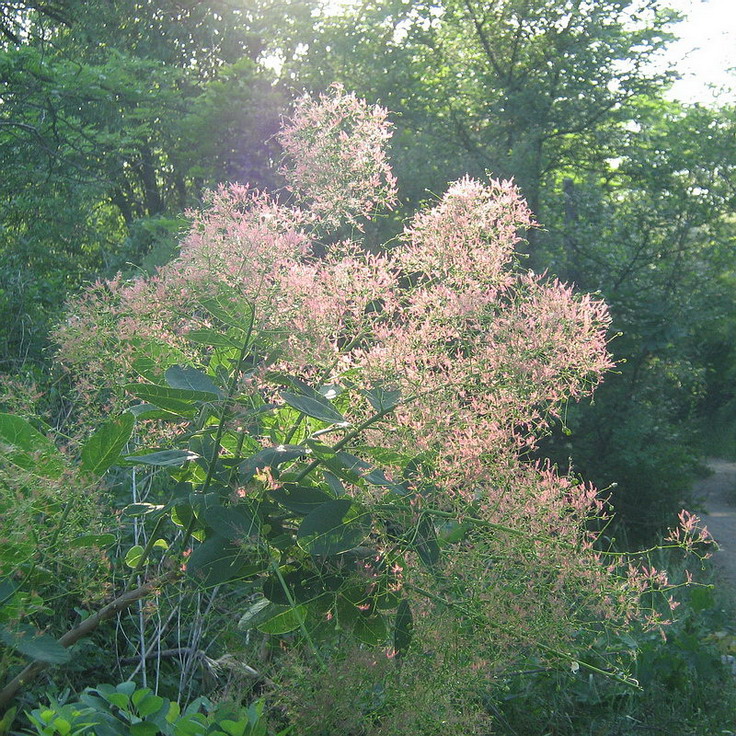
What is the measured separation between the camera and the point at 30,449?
1525mm

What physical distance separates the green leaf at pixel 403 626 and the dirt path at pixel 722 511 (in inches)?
213

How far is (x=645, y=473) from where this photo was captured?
7742 millimetres

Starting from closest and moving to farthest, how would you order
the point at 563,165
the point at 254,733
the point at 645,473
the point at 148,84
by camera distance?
the point at 254,733 < the point at 645,473 < the point at 563,165 < the point at 148,84

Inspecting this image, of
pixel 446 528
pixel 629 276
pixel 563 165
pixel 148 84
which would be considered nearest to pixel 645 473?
pixel 629 276

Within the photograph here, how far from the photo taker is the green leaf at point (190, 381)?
52.0 inches

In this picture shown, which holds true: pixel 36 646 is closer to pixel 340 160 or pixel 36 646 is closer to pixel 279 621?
pixel 279 621

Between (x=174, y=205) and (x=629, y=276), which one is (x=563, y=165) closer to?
(x=629, y=276)

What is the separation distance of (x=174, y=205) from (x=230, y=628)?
29.2 ft

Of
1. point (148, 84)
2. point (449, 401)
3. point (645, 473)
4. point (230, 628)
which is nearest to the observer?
point (449, 401)

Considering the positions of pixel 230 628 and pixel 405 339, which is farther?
pixel 230 628

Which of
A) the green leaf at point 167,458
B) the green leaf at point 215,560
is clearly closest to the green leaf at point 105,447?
the green leaf at point 167,458

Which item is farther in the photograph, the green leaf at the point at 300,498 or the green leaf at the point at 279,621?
the green leaf at the point at 279,621

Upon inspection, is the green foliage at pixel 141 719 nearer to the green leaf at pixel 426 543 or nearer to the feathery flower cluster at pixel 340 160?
the green leaf at pixel 426 543

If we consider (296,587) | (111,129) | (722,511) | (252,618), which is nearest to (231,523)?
(296,587)
